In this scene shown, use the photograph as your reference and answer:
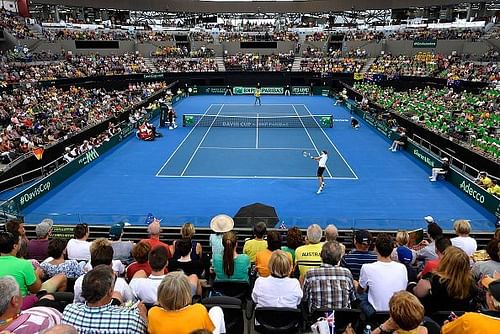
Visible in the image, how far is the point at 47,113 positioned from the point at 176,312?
2946cm

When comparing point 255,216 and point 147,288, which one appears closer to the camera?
point 147,288

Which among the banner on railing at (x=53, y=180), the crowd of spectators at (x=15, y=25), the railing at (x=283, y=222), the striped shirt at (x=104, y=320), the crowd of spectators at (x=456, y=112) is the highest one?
the crowd of spectators at (x=15, y=25)

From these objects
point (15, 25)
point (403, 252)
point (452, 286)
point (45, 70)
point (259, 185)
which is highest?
point (15, 25)

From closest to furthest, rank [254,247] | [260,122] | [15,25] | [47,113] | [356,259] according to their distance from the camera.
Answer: [356,259], [254,247], [47,113], [260,122], [15,25]

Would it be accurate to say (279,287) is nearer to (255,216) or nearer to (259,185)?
(255,216)

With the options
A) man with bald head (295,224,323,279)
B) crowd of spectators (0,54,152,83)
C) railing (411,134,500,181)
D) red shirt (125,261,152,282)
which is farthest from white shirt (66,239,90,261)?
crowd of spectators (0,54,152,83)

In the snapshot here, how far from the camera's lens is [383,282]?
5.57m

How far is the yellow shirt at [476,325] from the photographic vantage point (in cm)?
380

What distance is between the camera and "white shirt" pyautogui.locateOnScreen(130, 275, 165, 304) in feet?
17.1

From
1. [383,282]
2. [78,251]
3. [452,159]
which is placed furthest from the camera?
[452,159]

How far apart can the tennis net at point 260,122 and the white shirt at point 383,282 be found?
93.2ft

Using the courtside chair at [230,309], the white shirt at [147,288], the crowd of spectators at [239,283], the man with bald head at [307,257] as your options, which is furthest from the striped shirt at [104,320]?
the man with bald head at [307,257]

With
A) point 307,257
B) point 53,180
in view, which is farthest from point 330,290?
point 53,180

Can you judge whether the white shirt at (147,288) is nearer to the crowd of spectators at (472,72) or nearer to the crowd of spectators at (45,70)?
the crowd of spectators at (45,70)
